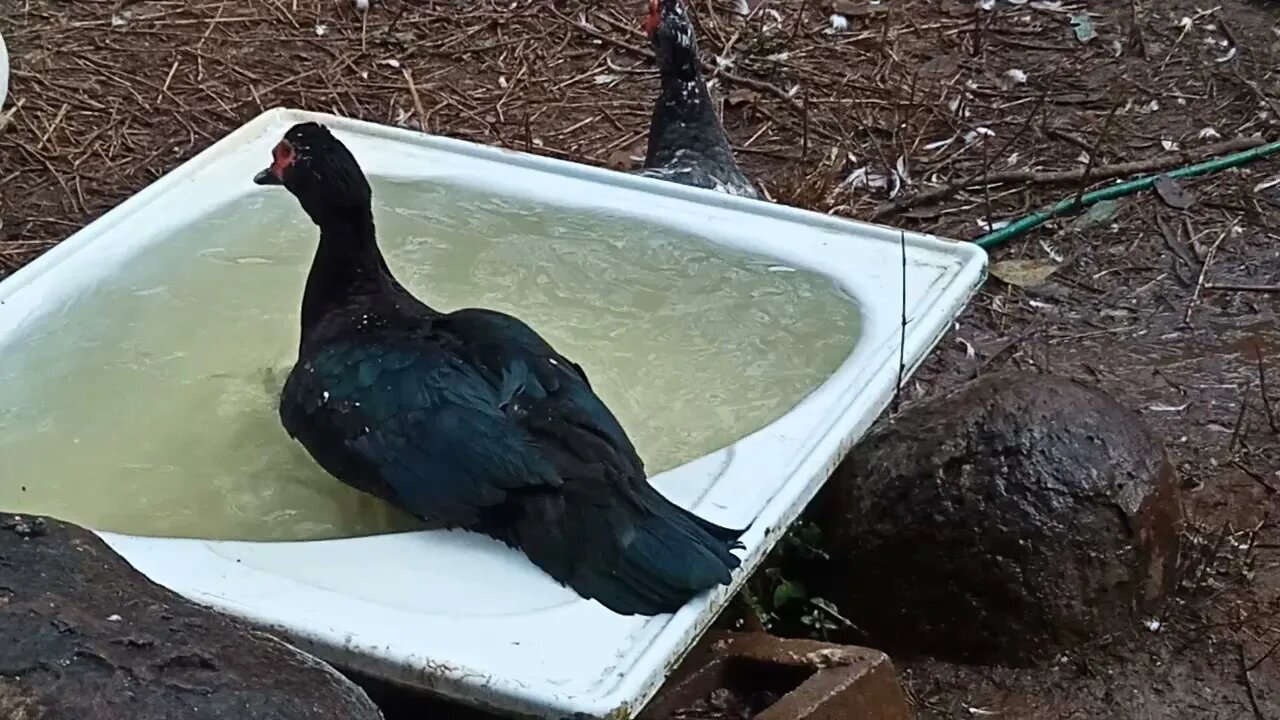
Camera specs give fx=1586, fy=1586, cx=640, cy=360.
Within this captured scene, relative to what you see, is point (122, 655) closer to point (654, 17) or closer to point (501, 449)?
point (501, 449)

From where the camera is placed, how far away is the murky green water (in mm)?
2744

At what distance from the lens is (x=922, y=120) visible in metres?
4.96

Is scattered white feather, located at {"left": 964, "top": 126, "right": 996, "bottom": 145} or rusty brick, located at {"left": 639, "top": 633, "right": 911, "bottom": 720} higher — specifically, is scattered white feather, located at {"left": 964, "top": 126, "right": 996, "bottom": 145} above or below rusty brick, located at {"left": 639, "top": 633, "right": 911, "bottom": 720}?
below

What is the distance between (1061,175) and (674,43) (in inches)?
50.3

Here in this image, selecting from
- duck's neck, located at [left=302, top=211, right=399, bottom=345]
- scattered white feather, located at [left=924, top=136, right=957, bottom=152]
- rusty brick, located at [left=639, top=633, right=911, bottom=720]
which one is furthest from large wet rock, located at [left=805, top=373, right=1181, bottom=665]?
scattered white feather, located at [left=924, top=136, right=957, bottom=152]

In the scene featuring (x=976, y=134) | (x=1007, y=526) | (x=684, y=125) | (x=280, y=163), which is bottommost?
(x=976, y=134)

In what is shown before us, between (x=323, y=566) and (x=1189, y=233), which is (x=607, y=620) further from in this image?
(x=1189, y=233)

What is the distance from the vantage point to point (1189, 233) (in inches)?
170

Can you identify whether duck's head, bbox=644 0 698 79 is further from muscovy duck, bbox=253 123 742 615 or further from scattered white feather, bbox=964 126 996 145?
muscovy duck, bbox=253 123 742 615

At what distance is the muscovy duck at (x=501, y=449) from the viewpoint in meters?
2.22

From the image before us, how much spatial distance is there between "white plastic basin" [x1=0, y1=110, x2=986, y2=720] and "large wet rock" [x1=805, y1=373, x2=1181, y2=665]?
16 centimetres

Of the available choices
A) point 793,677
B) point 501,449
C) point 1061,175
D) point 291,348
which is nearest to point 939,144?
point 1061,175

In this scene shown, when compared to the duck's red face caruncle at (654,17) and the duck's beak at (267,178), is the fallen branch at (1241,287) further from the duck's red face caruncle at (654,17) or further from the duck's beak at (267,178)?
the duck's beak at (267,178)

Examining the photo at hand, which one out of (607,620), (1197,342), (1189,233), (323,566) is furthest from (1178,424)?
(323,566)
